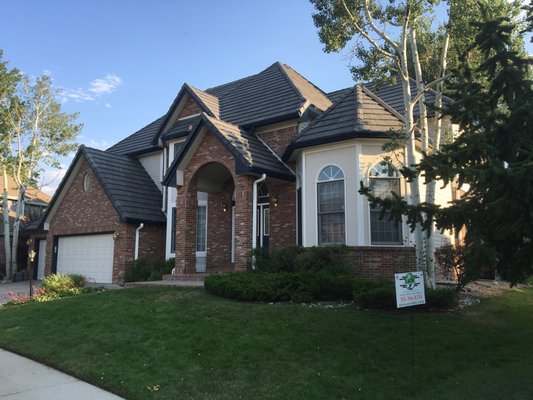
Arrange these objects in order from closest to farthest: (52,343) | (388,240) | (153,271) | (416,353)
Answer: (416,353)
(52,343)
(388,240)
(153,271)

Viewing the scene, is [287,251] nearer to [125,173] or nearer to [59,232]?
[125,173]

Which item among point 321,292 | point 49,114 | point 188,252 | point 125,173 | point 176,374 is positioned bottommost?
point 176,374

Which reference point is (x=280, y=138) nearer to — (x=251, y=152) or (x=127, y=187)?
(x=251, y=152)

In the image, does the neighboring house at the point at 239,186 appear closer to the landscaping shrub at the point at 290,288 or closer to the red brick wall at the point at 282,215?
the red brick wall at the point at 282,215

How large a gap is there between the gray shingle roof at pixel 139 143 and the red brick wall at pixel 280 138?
264 inches

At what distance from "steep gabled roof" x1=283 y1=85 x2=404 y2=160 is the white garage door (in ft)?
29.5

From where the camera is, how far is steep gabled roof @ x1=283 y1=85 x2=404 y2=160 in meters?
13.6

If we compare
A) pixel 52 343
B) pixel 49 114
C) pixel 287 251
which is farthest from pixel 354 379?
pixel 49 114

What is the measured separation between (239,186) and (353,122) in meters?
4.00

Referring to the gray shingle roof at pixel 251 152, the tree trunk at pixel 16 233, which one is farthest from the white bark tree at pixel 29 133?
the gray shingle roof at pixel 251 152

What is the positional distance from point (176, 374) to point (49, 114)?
916 inches

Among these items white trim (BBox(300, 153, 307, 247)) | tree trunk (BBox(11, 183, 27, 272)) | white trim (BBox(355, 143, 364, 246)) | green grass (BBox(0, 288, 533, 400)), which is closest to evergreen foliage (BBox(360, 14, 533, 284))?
green grass (BBox(0, 288, 533, 400))

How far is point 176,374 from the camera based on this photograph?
21.3 ft

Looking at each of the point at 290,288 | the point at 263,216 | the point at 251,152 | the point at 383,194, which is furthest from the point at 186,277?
the point at 383,194
